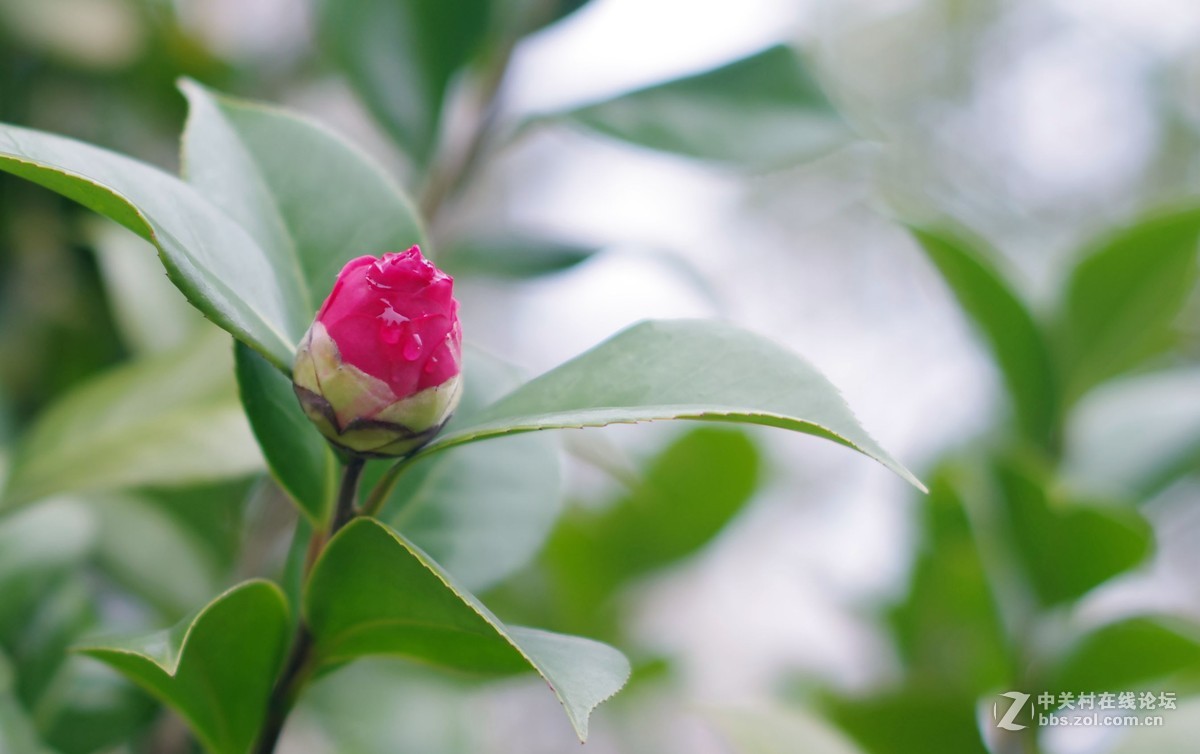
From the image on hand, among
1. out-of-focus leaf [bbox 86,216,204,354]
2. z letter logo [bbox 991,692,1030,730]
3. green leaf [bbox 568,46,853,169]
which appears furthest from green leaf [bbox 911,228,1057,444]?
out-of-focus leaf [bbox 86,216,204,354]

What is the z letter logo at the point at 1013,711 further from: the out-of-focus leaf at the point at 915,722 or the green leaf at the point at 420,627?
the green leaf at the point at 420,627

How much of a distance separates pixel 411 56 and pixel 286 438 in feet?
1.57

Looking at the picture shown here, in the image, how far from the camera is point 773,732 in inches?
24.0

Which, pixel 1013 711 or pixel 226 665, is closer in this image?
pixel 226 665

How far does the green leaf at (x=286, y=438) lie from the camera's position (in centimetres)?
37

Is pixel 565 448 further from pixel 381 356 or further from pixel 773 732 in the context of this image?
pixel 381 356

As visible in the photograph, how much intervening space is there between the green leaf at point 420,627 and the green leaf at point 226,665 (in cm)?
2

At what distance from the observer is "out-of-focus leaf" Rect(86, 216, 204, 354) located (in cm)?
75

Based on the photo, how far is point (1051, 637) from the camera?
30.4 inches

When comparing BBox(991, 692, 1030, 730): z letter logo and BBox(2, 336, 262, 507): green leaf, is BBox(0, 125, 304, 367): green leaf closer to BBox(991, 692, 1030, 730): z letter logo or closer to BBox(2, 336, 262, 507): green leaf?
BBox(2, 336, 262, 507): green leaf

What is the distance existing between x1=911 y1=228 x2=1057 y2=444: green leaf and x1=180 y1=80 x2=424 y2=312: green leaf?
47cm

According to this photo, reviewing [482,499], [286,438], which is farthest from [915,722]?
Answer: [286,438]

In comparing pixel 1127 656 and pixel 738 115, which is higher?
pixel 738 115

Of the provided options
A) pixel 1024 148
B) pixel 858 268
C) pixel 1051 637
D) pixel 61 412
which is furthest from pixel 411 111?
pixel 1024 148
